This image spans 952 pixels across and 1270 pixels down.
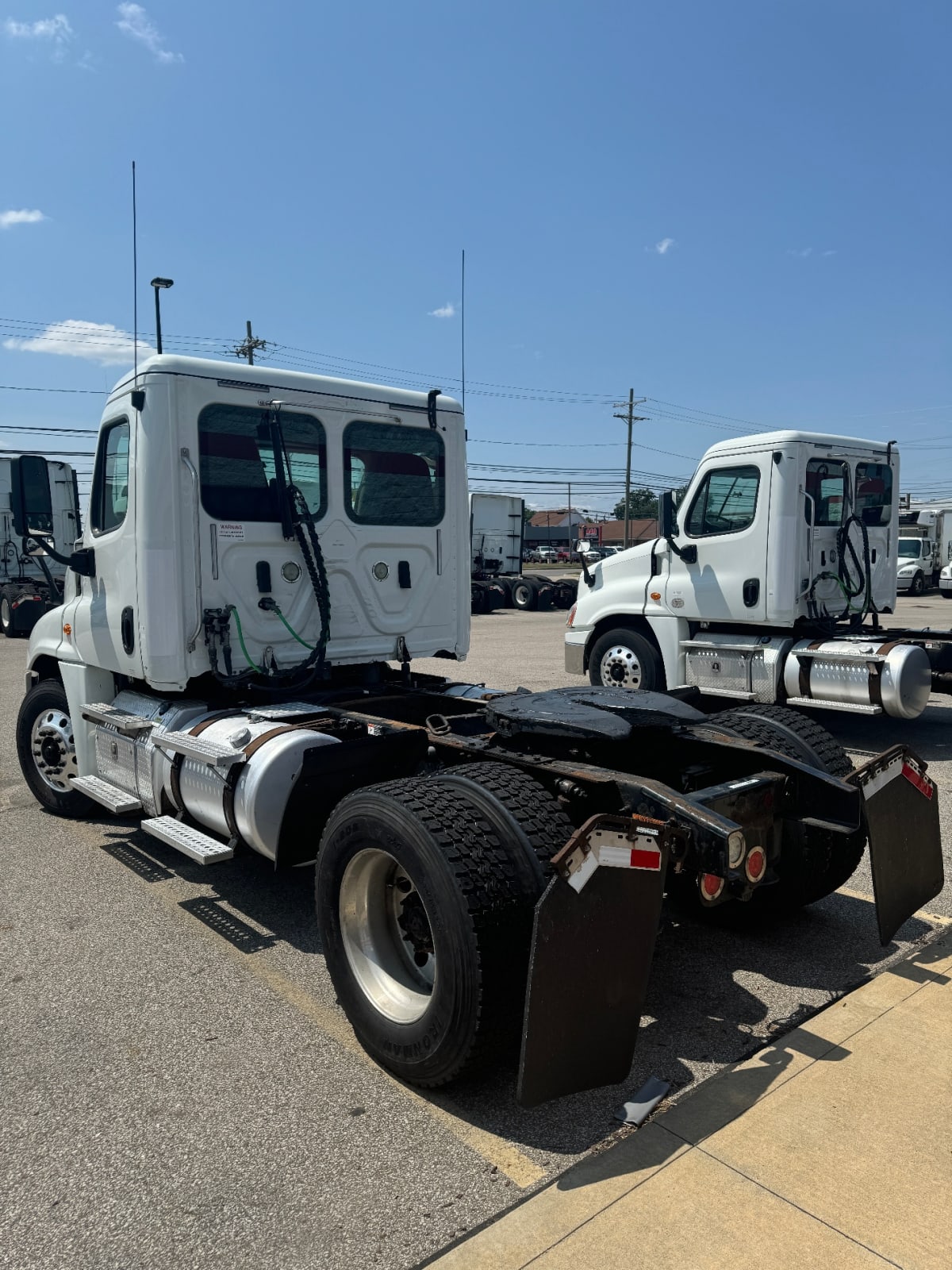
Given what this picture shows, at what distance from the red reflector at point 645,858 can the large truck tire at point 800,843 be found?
1210mm

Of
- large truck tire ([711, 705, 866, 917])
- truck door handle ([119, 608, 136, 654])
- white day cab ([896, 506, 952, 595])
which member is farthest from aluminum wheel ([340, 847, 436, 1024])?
white day cab ([896, 506, 952, 595])

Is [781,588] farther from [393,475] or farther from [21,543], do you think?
[21,543]

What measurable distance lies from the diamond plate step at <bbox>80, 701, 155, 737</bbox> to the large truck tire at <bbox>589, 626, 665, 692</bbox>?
5.33 meters

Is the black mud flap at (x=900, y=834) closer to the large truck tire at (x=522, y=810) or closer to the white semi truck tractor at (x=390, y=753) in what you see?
the white semi truck tractor at (x=390, y=753)

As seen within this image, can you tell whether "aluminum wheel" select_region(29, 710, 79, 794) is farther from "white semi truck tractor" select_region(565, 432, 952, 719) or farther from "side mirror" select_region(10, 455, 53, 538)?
"white semi truck tractor" select_region(565, 432, 952, 719)

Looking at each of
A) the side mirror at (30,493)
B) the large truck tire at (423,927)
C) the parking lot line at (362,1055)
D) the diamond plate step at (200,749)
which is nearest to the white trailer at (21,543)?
the side mirror at (30,493)

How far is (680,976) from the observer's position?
12.9 feet

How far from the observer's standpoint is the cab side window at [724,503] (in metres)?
8.78

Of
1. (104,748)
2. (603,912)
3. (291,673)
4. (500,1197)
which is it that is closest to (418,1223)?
(500,1197)

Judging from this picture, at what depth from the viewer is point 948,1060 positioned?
3.21 meters

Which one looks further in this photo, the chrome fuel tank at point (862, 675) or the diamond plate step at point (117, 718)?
the chrome fuel tank at point (862, 675)

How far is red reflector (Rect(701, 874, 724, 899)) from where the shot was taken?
10.4 feet

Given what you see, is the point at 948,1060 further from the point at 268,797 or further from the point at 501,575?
the point at 501,575

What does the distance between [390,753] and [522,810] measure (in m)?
1.22
